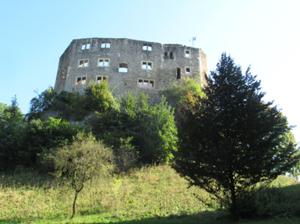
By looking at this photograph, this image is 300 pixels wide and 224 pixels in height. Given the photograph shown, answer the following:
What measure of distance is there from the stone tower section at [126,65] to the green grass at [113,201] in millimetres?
18935

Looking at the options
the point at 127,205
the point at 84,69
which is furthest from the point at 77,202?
the point at 84,69

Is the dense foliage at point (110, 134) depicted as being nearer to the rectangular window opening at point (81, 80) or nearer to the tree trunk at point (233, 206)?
the rectangular window opening at point (81, 80)

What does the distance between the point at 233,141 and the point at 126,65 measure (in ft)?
113

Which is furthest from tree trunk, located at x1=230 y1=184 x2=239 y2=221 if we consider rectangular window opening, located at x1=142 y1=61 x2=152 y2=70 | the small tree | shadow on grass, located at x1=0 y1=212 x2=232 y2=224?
rectangular window opening, located at x1=142 y1=61 x2=152 y2=70

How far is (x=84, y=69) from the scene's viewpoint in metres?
49.9

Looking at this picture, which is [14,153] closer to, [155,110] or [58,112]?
[58,112]

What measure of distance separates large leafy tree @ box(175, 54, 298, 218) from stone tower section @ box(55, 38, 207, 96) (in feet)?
98.8

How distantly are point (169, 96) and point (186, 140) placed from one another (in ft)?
94.8

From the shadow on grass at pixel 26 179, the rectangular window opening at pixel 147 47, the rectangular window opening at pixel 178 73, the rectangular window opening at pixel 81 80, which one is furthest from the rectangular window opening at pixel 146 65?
the shadow on grass at pixel 26 179

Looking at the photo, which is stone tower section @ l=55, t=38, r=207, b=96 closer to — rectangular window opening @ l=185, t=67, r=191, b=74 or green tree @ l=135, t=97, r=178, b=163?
rectangular window opening @ l=185, t=67, r=191, b=74

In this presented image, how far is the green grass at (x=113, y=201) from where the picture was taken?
19672 mm

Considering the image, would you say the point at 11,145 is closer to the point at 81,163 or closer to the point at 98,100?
the point at 98,100

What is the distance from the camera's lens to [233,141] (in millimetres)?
17500

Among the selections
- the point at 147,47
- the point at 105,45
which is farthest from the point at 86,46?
the point at 147,47
